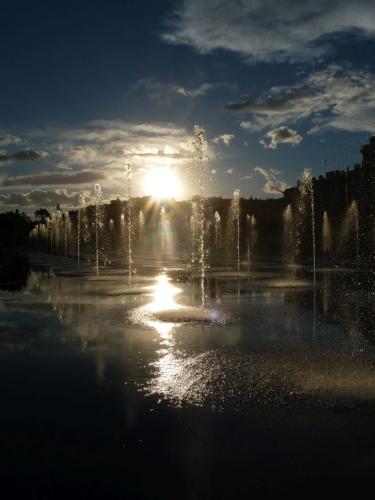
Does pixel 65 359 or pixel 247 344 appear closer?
pixel 65 359

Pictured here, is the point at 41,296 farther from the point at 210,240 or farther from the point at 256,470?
the point at 210,240

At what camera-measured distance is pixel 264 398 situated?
22.0ft

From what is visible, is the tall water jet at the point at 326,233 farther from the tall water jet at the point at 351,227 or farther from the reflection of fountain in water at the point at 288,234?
the reflection of fountain in water at the point at 288,234

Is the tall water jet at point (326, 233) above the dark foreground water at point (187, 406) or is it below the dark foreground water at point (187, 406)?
above

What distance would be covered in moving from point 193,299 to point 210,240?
74602 mm

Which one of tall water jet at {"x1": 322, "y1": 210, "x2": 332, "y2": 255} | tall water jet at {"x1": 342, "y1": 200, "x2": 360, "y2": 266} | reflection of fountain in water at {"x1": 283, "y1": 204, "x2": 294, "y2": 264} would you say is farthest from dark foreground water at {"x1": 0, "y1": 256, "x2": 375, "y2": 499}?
reflection of fountain in water at {"x1": 283, "y1": 204, "x2": 294, "y2": 264}

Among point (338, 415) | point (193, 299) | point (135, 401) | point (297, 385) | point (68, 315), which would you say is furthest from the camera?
point (193, 299)

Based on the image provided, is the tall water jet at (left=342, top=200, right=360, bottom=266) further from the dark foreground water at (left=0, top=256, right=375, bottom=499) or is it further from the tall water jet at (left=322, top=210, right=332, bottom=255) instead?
the dark foreground water at (left=0, top=256, right=375, bottom=499)

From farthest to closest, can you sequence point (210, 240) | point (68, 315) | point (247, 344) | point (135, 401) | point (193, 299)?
1. point (210, 240)
2. point (193, 299)
3. point (68, 315)
4. point (247, 344)
5. point (135, 401)

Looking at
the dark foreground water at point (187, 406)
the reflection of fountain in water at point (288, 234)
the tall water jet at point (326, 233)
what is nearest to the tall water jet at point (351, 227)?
the tall water jet at point (326, 233)

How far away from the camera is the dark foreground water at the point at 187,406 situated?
4703 millimetres

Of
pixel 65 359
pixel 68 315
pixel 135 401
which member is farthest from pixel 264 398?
pixel 68 315

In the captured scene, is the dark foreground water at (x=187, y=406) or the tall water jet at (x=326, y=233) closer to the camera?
the dark foreground water at (x=187, y=406)

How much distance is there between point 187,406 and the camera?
641 centimetres
